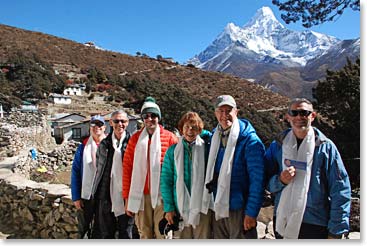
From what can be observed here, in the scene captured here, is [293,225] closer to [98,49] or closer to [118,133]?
[118,133]

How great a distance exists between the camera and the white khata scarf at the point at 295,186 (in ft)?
→ 4.89

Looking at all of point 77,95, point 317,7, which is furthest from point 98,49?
point 317,7

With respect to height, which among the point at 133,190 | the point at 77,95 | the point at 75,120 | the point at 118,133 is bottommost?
the point at 133,190

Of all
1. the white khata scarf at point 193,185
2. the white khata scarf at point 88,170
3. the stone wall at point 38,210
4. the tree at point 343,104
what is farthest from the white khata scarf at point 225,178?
the tree at point 343,104

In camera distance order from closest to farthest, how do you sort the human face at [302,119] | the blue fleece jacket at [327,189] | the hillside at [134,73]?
the blue fleece jacket at [327,189]
the human face at [302,119]
the hillside at [134,73]

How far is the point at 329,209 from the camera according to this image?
4.87ft

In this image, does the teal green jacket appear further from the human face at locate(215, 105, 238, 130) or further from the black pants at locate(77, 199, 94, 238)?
the black pants at locate(77, 199, 94, 238)

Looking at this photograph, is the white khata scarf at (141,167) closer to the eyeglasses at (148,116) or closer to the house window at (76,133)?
the eyeglasses at (148,116)

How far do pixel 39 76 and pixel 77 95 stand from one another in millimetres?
2914

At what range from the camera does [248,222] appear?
5.26 ft

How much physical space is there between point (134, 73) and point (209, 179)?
107ft

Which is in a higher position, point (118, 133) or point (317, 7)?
point (317, 7)

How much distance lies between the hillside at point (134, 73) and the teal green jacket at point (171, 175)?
762 inches

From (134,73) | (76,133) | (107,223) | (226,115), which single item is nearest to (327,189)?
(226,115)
